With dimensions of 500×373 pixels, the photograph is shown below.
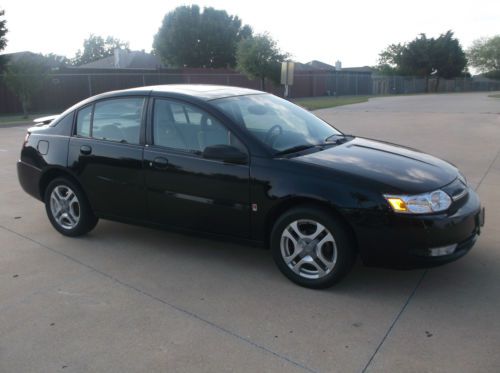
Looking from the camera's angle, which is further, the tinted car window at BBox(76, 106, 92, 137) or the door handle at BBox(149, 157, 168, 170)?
the tinted car window at BBox(76, 106, 92, 137)

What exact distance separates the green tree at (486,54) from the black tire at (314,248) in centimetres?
10177

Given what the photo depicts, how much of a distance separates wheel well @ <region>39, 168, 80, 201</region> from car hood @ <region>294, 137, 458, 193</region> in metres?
2.52

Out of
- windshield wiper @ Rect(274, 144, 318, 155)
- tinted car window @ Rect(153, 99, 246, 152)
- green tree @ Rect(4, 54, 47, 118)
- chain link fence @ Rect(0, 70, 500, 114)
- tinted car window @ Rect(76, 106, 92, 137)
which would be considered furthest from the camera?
chain link fence @ Rect(0, 70, 500, 114)

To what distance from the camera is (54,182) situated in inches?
210

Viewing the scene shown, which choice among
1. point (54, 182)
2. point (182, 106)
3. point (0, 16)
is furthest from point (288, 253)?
point (0, 16)

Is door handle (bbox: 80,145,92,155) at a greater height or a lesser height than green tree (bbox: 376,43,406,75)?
lesser

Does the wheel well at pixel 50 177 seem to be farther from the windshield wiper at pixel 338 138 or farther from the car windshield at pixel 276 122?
the windshield wiper at pixel 338 138

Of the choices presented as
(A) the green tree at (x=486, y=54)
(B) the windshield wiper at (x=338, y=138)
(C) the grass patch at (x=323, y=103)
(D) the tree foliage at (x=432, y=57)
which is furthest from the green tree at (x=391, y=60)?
(B) the windshield wiper at (x=338, y=138)

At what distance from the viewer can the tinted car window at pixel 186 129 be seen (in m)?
4.30

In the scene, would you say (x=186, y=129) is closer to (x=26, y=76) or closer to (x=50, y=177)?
(x=50, y=177)

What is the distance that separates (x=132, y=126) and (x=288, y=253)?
194 centimetres

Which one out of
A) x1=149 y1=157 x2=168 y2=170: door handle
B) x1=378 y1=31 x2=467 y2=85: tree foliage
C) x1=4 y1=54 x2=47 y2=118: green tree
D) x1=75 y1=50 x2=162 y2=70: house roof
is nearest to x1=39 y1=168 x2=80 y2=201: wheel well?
x1=149 y1=157 x2=168 y2=170: door handle

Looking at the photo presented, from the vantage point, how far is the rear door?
4.72m

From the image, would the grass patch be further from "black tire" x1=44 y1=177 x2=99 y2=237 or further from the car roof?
"black tire" x1=44 y1=177 x2=99 y2=237
